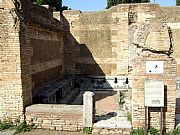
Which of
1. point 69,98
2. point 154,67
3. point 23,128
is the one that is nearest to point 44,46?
point 69,98

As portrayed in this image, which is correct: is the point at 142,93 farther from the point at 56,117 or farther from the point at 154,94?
the point at 56,117

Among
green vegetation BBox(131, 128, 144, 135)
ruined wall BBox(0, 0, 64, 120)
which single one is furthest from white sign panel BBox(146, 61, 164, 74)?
ruined wall BBox(0, 0, 64, 120)

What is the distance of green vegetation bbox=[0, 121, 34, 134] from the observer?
21.8 feet

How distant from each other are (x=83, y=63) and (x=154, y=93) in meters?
9.93

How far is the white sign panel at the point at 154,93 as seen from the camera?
19.9ft

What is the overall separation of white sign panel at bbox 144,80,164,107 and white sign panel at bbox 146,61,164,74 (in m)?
0.27

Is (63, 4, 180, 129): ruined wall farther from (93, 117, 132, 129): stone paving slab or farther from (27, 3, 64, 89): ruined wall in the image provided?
(93, 117, 132, 129): stone paving slab

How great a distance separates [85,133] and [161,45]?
3.02 metres

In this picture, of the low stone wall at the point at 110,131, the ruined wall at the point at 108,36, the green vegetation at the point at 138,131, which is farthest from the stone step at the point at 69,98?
the green vegetation at the point at 138,131

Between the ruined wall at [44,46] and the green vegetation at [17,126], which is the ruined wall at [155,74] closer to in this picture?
the green vegetation at [17,126]

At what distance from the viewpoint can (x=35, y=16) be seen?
9.75m

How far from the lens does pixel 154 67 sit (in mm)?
6234

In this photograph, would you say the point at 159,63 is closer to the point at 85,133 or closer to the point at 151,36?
the point at 151,36

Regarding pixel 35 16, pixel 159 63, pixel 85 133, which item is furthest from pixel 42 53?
pixel 159 63
